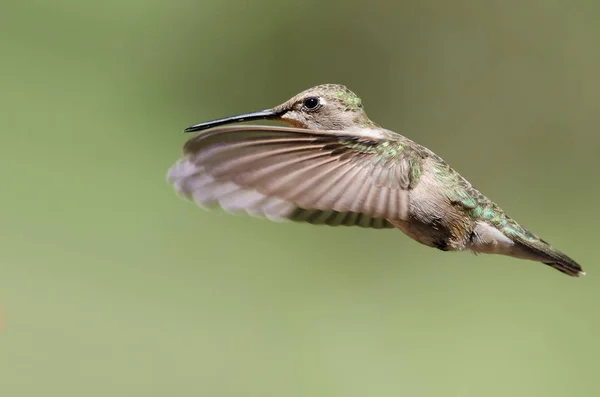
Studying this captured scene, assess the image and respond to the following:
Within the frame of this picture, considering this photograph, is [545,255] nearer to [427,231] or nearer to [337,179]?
[427,231]

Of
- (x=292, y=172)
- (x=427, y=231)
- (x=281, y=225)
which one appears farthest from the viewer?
(x=281, y=225)

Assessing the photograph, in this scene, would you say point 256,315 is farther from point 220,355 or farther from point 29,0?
point 29,0

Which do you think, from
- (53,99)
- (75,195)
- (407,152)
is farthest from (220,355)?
(407,152)

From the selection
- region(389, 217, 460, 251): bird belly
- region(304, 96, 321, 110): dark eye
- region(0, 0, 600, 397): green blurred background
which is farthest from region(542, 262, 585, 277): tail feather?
region(0, 0, 600, 397): green blurred background

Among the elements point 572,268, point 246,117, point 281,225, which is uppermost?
point 281,225

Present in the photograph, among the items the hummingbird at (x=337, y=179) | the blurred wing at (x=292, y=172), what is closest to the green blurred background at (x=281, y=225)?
the hummingbird at (x=337, y=179)

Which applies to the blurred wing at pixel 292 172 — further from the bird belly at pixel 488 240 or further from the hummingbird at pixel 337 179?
the bird belly at pixel 488 240

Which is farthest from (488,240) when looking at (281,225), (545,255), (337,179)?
(281,225)

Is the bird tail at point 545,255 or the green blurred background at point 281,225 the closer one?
the bird tail at point 545,255
